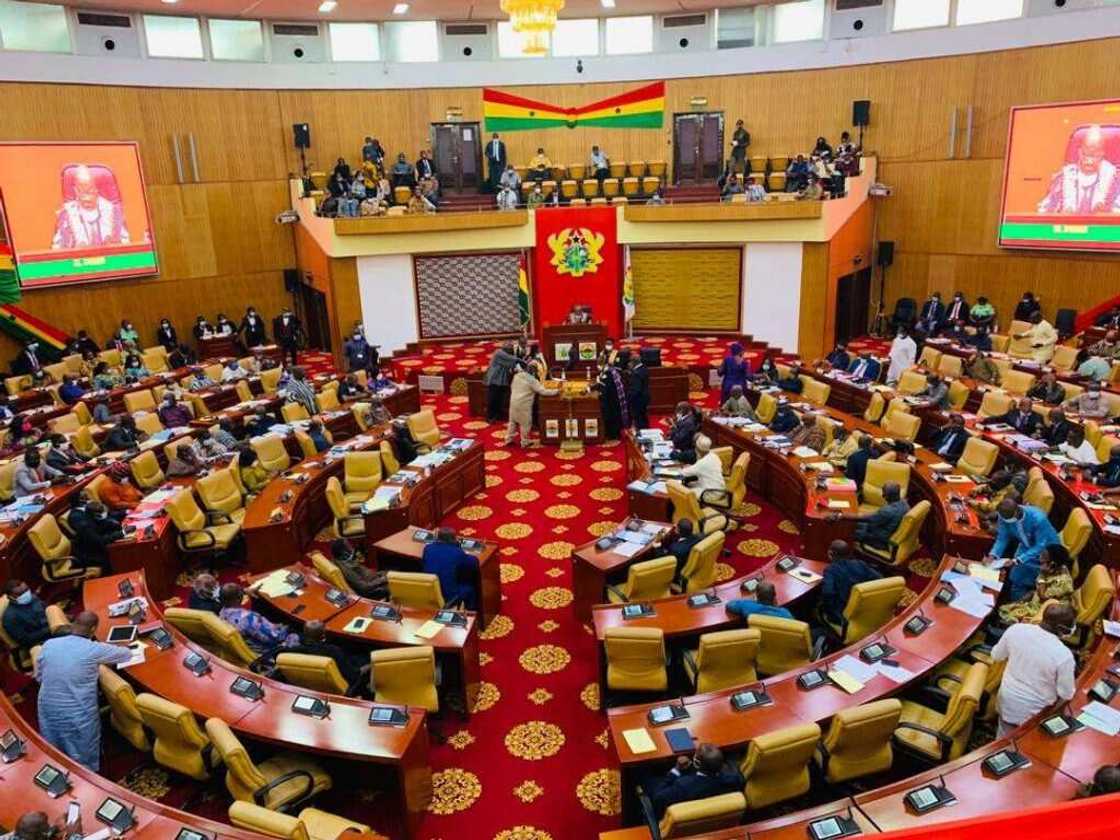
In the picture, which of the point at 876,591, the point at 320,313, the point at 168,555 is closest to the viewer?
the point at 876,591

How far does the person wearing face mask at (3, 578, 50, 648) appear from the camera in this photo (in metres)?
6.57

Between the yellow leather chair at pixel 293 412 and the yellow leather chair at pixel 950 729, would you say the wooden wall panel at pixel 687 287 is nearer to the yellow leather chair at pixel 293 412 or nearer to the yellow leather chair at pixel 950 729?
the yellow leather chair at pixel 293 412

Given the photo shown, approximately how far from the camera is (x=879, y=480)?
29.2ft

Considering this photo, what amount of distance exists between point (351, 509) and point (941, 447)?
7023mm

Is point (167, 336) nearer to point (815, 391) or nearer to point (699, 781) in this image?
point (815, 391)

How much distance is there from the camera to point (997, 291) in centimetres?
1792

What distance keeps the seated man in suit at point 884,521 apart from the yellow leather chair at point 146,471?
804cm

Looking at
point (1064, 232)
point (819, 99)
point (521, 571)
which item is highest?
point (819, 99)

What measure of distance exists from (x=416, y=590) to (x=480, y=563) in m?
0.82

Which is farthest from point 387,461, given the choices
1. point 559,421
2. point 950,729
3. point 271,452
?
point 950,729

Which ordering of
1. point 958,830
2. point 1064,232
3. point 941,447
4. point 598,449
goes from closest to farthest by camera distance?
point 958,830, point 941,447, point 598,449, point 1064,232

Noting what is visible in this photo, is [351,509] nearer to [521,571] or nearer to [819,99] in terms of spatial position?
[521,571]

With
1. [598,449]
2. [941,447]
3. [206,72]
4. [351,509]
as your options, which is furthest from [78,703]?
[206,72]

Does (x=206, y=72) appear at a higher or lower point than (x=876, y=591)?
higher
